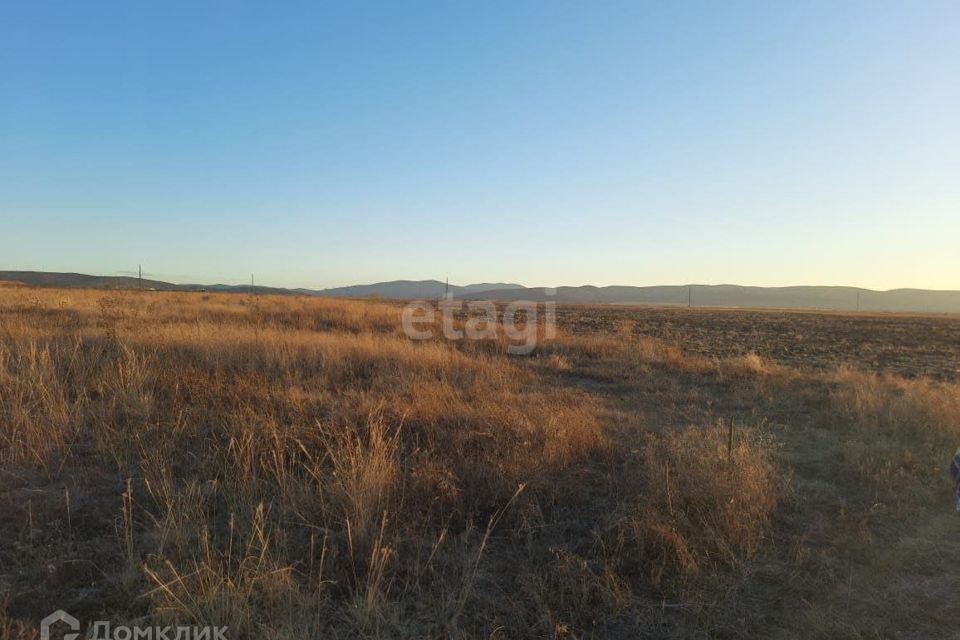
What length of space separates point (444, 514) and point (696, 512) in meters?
1.82

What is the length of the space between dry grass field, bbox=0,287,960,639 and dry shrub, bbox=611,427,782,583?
0.02 meters

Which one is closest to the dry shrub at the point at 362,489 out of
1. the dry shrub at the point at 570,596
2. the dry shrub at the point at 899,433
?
the dry shrub at the point at 570,596

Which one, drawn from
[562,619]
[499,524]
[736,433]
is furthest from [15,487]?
[736,433]

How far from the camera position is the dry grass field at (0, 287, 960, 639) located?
101 inches

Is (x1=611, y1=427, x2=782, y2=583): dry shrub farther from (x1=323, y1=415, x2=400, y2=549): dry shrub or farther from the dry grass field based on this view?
(x1=323, y1=415, x2=400, y2=549): dry shrub

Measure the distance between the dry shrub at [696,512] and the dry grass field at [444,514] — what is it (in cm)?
2

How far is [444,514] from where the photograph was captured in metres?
3.55

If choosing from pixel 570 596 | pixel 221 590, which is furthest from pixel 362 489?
pixel 570 596

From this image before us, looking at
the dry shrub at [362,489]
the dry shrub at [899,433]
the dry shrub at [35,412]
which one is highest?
the dry shrub at [35,412]

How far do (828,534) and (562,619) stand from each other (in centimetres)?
233

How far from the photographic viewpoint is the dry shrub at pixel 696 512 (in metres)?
3.10

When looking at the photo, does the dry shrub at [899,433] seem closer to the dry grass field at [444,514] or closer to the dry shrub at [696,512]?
the dry grass field at [444,514]

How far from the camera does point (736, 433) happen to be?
18.6 ft

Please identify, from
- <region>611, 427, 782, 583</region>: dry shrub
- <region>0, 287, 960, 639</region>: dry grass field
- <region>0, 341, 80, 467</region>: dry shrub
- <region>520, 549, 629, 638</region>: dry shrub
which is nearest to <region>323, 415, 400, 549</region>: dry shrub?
<region>0, 287, 960, 639</region>: dry grass field
